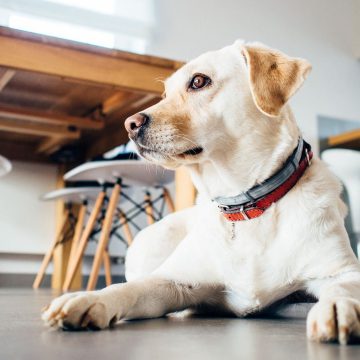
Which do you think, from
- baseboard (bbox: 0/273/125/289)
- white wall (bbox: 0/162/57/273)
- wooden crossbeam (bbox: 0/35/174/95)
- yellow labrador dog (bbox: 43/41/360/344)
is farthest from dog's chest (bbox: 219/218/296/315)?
white wall (bbox: 0/162/57/273)

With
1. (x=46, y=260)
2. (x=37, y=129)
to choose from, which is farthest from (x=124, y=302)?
(x=46, y=260)

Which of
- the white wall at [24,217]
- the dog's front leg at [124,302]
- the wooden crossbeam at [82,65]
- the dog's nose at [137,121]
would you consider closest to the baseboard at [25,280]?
the white wall at [24,217]

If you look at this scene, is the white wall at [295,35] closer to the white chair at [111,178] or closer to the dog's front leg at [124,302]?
the white chair at [111,178]

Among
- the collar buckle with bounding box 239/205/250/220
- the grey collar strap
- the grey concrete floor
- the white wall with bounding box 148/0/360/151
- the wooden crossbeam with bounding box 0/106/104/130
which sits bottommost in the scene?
the grey concrete floor

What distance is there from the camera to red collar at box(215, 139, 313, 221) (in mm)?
1141

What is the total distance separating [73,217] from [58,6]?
46.7 inches

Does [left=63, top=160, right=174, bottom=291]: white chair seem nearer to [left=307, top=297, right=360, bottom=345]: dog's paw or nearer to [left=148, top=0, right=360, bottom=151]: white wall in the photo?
[left=148, top=0, right=360, bottom=151]: white wall

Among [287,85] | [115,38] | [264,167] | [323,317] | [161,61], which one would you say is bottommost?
[323,317]

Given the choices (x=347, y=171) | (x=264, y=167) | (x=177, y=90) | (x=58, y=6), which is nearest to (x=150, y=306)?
(x=264, y=167)

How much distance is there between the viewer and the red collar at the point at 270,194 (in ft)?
3.74

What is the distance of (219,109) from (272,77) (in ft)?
0.39

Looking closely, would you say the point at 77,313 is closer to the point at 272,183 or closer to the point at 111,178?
the point at 272,183

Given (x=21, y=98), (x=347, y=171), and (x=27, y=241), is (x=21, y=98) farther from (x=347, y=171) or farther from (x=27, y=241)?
(x=347, y=171)

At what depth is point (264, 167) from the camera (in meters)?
1.17
